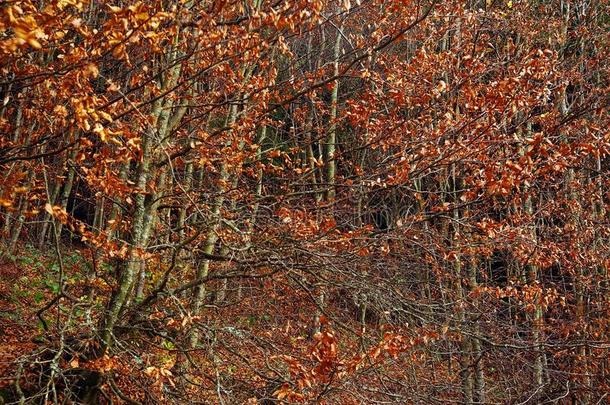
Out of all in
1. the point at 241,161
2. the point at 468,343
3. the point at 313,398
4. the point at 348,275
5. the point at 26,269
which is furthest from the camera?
the point at 26,269

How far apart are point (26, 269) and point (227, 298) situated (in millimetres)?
7359

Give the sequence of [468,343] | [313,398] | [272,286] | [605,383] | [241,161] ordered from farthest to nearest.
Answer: [468,343]
[605,383]
[272,286]
[241,161]
[313,398]

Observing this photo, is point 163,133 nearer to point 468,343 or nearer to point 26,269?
point 468,343

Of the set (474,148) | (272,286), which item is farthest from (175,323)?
(474,148)

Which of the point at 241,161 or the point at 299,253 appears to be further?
the point at 241,161

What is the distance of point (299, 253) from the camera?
553cm

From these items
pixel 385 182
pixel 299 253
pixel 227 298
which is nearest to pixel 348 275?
pixel 299 253

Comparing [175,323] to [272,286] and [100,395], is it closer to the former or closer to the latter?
[100,395]

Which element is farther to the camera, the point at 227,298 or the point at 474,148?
the point at 227,298

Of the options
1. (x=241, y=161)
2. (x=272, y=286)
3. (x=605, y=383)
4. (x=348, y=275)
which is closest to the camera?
(x=348, y=275)

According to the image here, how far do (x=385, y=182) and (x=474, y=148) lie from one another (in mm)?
930

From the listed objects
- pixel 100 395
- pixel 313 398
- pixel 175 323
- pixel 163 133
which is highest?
pixel 163 133

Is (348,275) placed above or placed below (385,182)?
below

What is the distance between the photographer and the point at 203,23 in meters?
4.82
